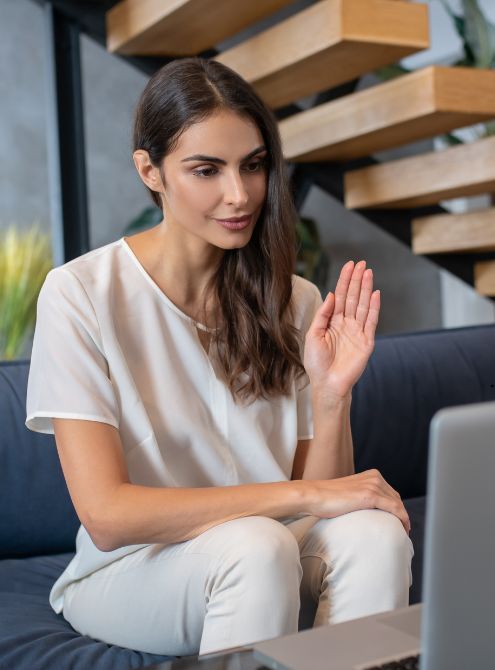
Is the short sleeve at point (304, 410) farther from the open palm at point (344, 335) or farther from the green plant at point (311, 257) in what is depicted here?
the green plant at point (311, 257)

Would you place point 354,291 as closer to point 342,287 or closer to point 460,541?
point 342,287

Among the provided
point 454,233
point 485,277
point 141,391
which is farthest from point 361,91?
point 141,391

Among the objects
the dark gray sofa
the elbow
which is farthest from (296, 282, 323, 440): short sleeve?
the elbow

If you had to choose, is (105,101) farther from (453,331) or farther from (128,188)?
(453,331)

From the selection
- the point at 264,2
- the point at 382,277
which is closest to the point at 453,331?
the point at 264,2

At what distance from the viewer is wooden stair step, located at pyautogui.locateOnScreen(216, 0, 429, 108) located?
264cm

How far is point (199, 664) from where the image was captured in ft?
3.10

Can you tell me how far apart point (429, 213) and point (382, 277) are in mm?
2217

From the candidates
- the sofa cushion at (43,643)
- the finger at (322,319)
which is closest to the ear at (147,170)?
the finger at (322,319)

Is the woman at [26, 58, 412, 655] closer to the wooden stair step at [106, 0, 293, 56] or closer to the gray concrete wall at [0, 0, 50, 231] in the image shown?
the wooden stair step at [106, 0, 293, 56]

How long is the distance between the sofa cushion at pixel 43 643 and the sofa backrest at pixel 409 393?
2.85 feet

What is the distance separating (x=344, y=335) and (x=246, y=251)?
0.77 feet

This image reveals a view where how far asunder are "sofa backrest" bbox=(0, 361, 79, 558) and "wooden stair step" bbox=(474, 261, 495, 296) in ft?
7.46

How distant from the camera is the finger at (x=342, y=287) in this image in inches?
62.2
